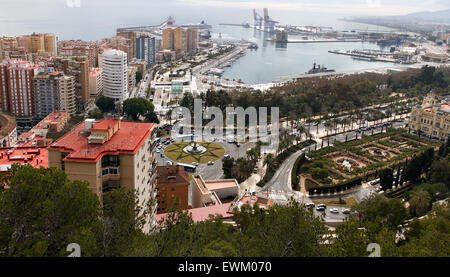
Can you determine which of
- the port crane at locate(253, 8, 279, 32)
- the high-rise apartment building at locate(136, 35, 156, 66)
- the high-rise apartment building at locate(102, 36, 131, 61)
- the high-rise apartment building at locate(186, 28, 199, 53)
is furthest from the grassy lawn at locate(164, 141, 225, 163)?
the port crane at locate(253, 8, 279, 32)

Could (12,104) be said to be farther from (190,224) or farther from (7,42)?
(190,224)

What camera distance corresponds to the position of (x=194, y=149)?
7535 millimetres

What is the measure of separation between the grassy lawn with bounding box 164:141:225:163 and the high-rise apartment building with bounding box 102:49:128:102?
13.3 feet

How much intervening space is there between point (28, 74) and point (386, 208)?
8134 millimetres

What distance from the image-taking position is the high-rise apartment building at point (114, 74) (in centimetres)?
1118

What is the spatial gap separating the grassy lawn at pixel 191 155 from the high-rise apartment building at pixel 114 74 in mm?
4063

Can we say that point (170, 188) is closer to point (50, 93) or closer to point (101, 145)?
point (101, 145)

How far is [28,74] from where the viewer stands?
9.36m

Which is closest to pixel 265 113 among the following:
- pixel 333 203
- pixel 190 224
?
pixel 333 203

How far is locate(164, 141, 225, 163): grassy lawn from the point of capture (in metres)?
7.17

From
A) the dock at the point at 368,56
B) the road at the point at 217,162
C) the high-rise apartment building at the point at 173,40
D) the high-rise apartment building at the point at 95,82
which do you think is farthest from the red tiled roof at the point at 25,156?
the dock at the point at 368,56

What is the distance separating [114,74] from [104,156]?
8443 millimetres

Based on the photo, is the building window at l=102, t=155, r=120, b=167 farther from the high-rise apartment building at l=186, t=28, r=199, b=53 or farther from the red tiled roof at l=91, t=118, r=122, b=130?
the high-rise apartment building at l=186, t=28, r=199, b=53

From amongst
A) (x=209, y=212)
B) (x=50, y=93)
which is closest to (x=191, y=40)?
(x=50, y=93)
